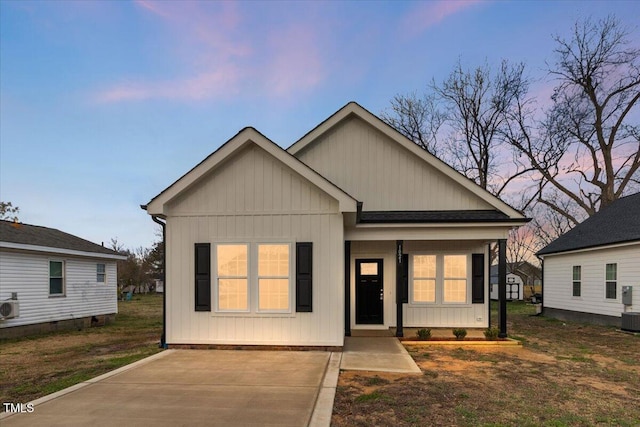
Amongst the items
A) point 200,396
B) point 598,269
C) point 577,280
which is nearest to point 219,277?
point 200,396

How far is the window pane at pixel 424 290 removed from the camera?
10516mm

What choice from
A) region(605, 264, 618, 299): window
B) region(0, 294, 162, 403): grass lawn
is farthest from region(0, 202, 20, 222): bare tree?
region(605, 264, 618, 299): window

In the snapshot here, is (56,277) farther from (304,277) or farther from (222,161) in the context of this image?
(304,277)

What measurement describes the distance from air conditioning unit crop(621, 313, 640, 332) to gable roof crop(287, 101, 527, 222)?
20.0 feet

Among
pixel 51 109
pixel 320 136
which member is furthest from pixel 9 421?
pixel 51 109

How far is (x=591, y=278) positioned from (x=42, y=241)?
20.5 meters

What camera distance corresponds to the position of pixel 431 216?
9.52 m

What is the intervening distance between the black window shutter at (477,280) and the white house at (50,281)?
13.8 meters

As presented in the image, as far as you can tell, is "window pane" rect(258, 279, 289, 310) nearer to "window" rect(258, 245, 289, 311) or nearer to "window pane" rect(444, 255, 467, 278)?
"window" rect(258, 245, 289, 311)

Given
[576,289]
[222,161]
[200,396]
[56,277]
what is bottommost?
[576,289]

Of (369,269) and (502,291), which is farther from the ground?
(369,269)

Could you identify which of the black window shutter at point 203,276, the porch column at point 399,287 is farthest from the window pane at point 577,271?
the black window shutter at point 203,276

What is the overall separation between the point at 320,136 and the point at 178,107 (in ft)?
48.2

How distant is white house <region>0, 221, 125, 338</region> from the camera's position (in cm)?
1116
